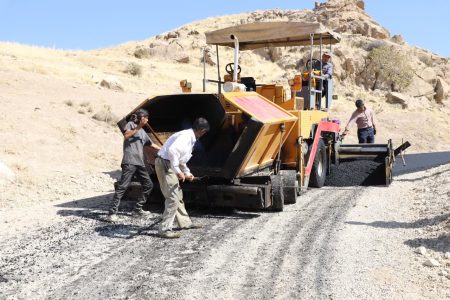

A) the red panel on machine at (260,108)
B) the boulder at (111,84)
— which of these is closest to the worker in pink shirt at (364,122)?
the red panel on machine at (260,108)

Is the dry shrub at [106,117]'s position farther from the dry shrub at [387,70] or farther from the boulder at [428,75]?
the boulder at [428,75]

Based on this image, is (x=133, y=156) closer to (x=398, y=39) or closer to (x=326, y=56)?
(x=326, y=56)

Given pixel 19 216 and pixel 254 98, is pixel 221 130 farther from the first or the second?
pixel 19 216

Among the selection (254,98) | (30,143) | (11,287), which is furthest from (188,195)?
(30,143)

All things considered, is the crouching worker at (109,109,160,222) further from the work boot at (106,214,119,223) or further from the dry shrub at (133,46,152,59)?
the dry shrub at (133,46,152,59)

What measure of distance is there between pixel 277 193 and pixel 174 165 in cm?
212

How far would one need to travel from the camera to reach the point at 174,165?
6.12 m

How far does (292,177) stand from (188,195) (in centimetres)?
163

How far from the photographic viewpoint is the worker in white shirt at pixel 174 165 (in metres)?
6.16

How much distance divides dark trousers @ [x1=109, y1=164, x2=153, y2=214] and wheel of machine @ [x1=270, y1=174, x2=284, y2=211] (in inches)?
70.2

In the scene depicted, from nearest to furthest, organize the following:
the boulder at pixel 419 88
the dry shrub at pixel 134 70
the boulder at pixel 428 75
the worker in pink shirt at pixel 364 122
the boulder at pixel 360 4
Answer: the worker in pink shirt at pixel 364 122 → the dry shrub at pixel 134 70 → the boulder at pixel 419 88 → the boulder at pixel 428 75 → the boulder at pixel 360 4

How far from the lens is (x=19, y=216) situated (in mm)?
8000

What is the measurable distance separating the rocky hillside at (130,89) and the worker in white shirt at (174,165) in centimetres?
423

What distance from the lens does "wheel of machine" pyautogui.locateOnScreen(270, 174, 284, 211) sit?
303 inches
